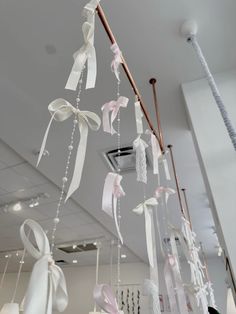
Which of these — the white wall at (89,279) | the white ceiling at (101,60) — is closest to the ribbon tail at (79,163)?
the white ceiling at (101,60)

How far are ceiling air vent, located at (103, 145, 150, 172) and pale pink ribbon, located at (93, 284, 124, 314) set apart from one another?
2.16 m

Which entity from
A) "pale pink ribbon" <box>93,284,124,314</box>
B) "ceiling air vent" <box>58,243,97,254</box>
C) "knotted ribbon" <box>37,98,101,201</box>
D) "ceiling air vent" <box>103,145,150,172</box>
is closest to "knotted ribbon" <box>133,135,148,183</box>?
"knotted ribbon" <box>37,98,101,201</box>

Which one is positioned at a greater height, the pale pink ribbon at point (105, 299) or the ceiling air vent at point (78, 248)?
the ceiling air vent at point (78, 248)

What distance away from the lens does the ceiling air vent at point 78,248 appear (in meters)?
6.04

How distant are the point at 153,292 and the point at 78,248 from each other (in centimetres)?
598

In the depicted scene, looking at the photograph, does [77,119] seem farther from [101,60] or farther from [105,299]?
[101,60]

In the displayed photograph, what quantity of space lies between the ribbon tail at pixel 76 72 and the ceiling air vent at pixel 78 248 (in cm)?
574

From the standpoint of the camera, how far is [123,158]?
2.92 m

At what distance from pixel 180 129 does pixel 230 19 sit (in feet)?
3.54

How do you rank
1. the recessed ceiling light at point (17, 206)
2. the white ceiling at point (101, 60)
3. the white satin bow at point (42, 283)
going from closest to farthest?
the white satin bow at point (42, 283) → the white ceiling at point (101, 60) → the recessed ceiling light at point (17, 206)

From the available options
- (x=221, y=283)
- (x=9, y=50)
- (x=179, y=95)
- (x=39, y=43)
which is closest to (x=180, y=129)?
(x=179, y=95)

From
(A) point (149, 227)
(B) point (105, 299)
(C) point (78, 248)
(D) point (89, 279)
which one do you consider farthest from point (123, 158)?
(D) point (89, 279)

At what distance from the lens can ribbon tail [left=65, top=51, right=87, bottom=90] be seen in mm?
715

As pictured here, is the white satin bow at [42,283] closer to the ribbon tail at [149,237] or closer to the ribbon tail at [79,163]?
the ribbon tail at [79,163]
